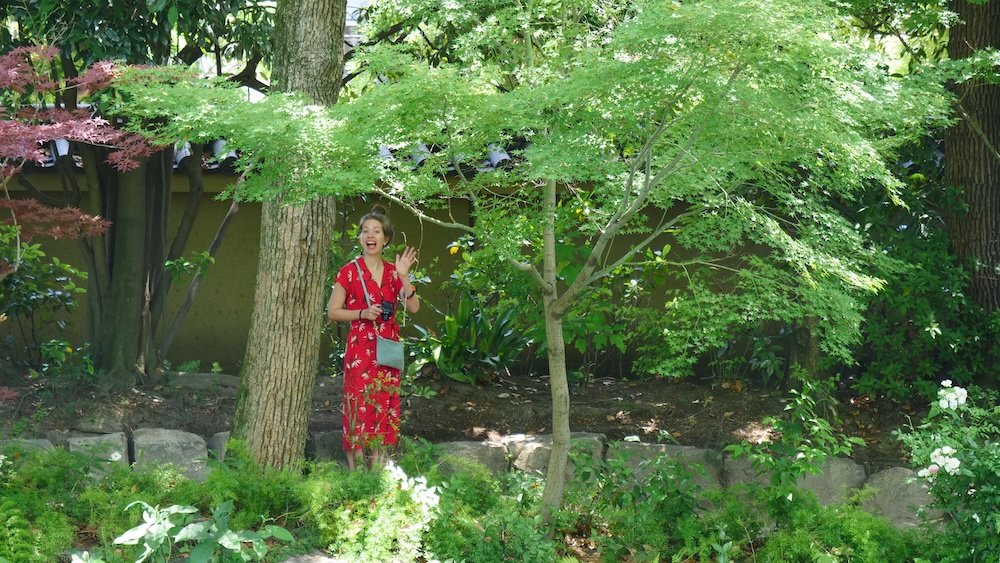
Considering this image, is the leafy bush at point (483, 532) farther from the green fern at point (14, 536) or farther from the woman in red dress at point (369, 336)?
the green fern at point (14, 536)

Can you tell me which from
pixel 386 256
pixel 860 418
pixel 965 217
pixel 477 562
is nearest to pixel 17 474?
pixel 477 562

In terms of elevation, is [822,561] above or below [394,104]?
below

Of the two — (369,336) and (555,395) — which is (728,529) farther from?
(369,336)

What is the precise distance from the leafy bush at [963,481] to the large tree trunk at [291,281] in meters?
3.13

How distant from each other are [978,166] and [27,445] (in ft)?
20.3

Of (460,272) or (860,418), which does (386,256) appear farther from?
(860,418)

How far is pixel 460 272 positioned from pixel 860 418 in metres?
2.93

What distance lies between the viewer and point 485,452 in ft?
20.9

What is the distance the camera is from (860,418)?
7020 mm

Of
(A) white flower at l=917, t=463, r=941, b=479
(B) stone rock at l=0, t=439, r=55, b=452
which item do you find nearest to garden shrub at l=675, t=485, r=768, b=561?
(A) white flower at l=917, t=463, r=941, b=479

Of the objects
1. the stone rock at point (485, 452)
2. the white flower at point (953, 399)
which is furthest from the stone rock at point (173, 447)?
the white flower at point (953, 399)

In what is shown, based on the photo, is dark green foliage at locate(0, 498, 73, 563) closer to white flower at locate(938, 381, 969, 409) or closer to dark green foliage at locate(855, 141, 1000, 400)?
white flower at locate(938, 381, 969, 409)

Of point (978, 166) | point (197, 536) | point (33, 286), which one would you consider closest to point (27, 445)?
point (33, 286)

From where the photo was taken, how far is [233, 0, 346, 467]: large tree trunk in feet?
18.7
